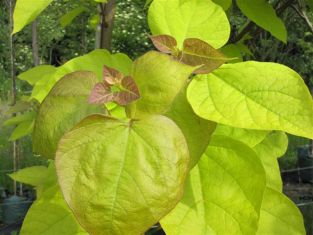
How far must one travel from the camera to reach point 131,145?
0.36 metres

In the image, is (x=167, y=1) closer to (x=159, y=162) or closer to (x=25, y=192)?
(x=159, y=162)

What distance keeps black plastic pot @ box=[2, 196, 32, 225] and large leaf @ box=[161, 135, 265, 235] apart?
273cm

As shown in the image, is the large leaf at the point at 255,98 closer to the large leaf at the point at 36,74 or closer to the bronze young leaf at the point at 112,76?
the bronze young leaf at the point at 112,76

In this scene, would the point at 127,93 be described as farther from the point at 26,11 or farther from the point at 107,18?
the point at 107,18

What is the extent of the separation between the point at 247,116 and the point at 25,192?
374cm

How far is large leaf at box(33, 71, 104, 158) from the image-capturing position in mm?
405

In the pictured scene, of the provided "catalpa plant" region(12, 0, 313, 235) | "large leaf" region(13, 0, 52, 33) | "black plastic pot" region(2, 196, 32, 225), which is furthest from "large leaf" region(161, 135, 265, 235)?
"black plastic pot" region(2, 196, 32, 225)

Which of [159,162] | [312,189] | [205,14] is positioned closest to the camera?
[159,162]

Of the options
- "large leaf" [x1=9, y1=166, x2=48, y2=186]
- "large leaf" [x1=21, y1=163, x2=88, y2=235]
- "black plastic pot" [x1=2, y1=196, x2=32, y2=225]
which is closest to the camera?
"large leaf" [x1=21, y1=163, x2=88, y2=235]

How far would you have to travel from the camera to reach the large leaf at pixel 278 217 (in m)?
0.50

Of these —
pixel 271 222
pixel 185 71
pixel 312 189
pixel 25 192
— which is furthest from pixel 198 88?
pixel 312 189

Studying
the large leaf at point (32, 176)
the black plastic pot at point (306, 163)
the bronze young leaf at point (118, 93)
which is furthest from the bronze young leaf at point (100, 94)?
the black plastic pot at point (306, 163)

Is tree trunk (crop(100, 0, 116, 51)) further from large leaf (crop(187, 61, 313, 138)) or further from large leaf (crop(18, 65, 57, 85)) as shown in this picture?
large leaf (crop(187, 61, 313, 138))

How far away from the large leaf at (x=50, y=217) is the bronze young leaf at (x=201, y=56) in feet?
0.53
